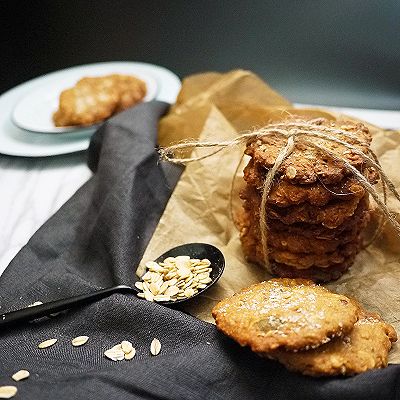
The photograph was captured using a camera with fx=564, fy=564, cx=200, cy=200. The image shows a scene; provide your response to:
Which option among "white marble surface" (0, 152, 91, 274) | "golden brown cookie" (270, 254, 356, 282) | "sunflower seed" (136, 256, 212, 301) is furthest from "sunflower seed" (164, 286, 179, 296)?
"white marble surface" (0, 152, 91, 274)

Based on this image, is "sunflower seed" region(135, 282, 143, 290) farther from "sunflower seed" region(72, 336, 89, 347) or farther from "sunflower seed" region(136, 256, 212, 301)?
"sunflower seed" region(72, 336, 89, 347)

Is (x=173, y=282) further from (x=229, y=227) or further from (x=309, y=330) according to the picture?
(x=309, y=330)

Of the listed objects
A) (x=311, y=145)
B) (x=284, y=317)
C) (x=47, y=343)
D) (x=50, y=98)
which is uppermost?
(x=311, y=145)

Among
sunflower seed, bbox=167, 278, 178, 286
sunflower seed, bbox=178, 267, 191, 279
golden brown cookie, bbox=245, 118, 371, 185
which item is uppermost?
golden brown cookie, bbox=245, 118, 371, 185

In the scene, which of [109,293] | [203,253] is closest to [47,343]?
[109,293]

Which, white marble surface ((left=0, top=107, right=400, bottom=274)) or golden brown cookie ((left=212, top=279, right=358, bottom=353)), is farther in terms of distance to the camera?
white marble surface ((left=0, top=107, right=400, bottom=274))

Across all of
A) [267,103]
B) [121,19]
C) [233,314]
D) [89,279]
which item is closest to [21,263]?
[89,279]
